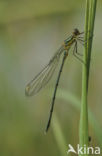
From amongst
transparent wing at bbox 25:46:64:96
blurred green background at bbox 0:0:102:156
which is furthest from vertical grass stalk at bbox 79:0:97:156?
transparent wing at bbox 25:46:64:96

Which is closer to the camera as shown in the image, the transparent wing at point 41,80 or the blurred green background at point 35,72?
the transparent wing at point 41,80

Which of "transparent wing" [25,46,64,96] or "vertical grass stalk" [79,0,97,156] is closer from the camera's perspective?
"vertical grass stalk" [79,0,97,156]

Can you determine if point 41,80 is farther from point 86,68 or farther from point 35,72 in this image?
point 86,68

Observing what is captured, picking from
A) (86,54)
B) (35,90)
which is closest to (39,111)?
(35,90)

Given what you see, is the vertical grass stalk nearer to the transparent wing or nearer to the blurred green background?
the blurred green background

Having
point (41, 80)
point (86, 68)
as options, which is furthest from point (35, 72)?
point (86, 68)

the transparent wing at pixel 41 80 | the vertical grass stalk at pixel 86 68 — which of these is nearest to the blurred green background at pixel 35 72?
the transparent wing at pixel 41 80

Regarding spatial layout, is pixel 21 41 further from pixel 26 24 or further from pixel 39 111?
pixel 39 111

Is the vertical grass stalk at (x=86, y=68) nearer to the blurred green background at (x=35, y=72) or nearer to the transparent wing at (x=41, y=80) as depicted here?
the blurred green background at (x=35, y=72)
